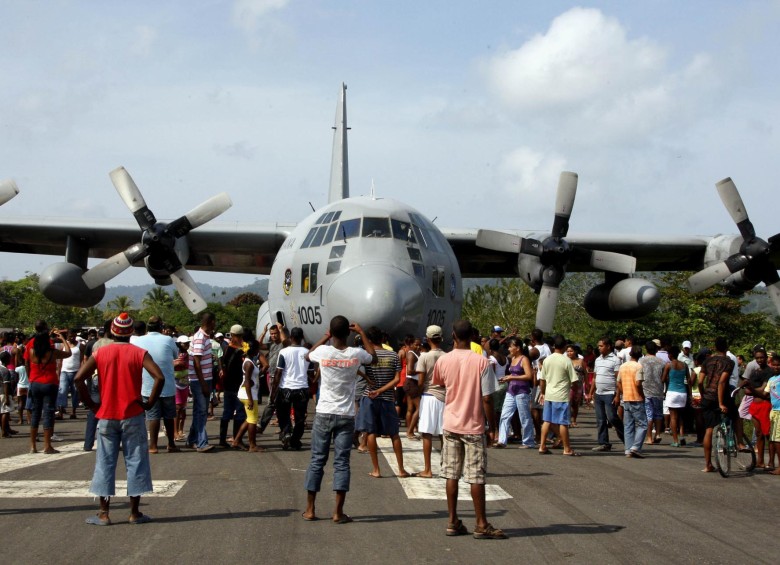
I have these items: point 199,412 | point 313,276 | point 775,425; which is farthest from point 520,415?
point 199,412

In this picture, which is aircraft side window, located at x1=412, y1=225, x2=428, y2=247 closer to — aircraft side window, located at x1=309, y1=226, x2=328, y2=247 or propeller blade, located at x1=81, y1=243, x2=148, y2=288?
aircraft side window, located at x1=309, y1=226, x2=328, y2=247

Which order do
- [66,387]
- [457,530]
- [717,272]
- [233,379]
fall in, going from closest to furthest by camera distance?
[457,530]
[233,379]
[66,387]
[717,272]

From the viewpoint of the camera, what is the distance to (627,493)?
30.2 ft

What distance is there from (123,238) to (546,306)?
9.83 metres

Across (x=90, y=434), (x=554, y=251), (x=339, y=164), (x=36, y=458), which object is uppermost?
(x=339, y=164)

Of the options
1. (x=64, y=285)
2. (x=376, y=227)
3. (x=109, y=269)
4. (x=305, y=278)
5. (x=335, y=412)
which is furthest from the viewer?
(x=109, y=269)

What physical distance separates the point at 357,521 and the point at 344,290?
6828mm

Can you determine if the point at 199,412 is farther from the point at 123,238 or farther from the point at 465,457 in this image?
the point at 123,238

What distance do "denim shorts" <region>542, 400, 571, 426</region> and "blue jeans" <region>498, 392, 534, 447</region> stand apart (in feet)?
2.75

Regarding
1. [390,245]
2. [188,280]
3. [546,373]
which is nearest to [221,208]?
[188,280]

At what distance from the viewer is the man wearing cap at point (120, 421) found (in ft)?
23.9

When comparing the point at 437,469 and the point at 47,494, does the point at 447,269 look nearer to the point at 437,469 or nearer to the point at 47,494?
the point at 437,469

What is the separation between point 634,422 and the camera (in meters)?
12.8

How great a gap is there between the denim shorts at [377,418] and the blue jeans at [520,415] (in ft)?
11.9
